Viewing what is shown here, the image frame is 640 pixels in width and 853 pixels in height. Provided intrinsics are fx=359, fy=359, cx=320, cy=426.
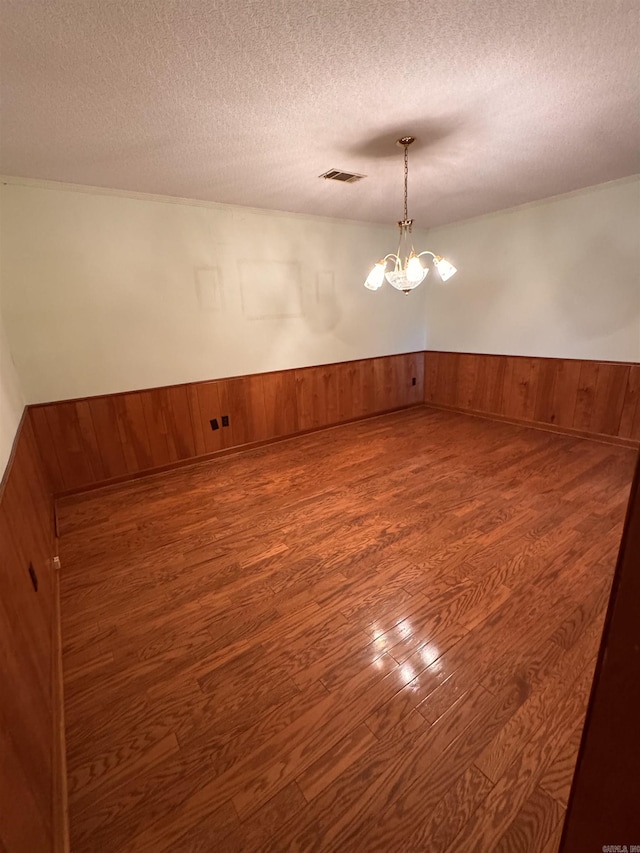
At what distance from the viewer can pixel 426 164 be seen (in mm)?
2490

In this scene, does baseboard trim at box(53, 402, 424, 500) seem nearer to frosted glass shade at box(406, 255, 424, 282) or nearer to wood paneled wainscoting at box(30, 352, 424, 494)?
wood paneled wainscoting at box(30, 352, 424, 494)

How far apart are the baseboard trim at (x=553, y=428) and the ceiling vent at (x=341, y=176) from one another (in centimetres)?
302

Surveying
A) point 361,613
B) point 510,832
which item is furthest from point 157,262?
point 510,832

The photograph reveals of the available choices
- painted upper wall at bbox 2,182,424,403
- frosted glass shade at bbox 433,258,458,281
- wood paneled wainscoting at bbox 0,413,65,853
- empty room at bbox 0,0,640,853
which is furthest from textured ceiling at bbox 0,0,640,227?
wood paneled wainscoting at bbox 0,413,65,853

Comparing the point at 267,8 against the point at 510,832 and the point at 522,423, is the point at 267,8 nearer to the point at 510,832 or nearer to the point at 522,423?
the point at 510,832

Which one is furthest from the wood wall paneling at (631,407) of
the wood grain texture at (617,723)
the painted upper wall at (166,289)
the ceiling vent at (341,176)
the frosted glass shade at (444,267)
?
the wood grain texture at (617,723)

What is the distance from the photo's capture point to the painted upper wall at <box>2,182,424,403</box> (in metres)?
2.58

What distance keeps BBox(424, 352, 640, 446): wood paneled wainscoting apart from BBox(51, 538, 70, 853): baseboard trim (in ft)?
14.5

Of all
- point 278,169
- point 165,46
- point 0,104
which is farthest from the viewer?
point 278,169

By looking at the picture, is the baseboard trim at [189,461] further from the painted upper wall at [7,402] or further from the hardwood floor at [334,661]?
the painted upper wall at [7,402]

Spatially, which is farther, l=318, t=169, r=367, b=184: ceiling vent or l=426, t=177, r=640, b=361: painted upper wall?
l=426, t=177, r=640, b=361: painted upper wall

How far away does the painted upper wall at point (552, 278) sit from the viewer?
3197 mm

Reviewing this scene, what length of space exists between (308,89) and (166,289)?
1970 mm

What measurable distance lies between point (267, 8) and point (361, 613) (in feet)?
7.73
